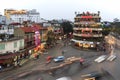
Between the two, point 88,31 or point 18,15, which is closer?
point 88,31

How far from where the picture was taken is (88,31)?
3912 inches

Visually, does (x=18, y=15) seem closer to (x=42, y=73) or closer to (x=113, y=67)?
(x=113, y=67)

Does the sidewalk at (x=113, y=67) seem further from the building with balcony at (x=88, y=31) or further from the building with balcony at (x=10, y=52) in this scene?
the building with balcony at (x=88, y=31)

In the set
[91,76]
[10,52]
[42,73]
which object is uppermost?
[10,52]

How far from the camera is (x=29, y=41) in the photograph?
78875 millimetres

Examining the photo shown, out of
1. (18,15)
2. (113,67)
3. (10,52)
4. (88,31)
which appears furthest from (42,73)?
(18,15)

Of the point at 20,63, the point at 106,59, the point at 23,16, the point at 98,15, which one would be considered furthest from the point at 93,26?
the point at 23,16

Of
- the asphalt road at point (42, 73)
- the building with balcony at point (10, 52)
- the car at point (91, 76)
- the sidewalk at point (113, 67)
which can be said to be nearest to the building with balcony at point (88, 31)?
the sidewalk at point (113, 67)

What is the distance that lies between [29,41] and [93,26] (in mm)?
30462

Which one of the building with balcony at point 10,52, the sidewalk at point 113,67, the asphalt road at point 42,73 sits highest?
the building with balcony at point 10,52

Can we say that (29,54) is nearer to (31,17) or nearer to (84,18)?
(84,18)

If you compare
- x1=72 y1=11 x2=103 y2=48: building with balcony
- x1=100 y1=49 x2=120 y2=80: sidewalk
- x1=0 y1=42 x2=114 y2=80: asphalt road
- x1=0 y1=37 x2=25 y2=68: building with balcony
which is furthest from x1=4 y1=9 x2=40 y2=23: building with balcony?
x1=0 y1=42 x2=114 y2=80: asphalt road

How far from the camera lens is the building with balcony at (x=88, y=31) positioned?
320 ft

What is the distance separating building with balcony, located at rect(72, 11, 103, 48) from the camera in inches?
3839
